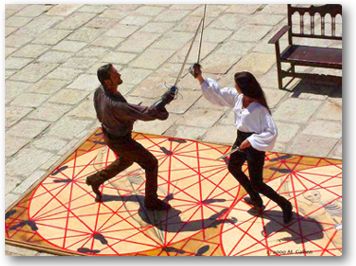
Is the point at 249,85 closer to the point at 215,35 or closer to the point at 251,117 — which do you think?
the point at 251,117

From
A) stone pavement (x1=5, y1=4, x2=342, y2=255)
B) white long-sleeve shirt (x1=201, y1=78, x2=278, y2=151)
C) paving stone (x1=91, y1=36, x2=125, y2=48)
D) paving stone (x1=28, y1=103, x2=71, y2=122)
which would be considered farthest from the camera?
paving stone (x1=91, y1=36, x2=125, y2=48)

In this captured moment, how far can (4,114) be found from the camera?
1105cm

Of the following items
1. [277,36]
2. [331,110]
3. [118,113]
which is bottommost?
[331,110]

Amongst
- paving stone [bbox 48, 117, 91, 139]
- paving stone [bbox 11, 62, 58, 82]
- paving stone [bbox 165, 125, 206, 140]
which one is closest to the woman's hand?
paving stone [bbox 165, 125, 206, 140]

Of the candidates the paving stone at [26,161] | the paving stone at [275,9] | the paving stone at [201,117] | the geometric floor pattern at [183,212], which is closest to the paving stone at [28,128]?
the paving stone at [26,161]

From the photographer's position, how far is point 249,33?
41.9 feet

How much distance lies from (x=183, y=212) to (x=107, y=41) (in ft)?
16.1

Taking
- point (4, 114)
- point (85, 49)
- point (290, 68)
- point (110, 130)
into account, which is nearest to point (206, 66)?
point (290, 68)

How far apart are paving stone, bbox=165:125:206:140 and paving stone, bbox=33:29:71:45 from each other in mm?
3579

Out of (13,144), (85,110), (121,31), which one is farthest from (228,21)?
(13,144)

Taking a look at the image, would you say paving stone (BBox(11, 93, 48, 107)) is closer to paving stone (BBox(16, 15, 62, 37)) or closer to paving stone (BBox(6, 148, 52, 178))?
paving stone (BBox(6, 148, 52, 178))

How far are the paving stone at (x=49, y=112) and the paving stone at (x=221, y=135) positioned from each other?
205cm

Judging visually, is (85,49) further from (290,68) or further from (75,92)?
(290,68)

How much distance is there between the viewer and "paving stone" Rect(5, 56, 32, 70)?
41.3ft
